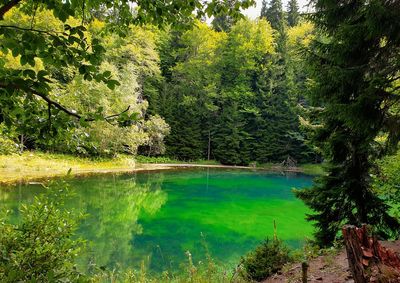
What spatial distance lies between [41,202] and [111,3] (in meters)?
1.78

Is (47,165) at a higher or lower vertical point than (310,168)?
lower

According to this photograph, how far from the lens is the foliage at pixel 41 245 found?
6.96 feet

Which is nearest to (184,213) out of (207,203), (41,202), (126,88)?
(207,203)

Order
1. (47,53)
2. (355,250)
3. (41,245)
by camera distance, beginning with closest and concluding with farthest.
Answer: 1. (47,53)
2. (41,245)
3. (355,250)

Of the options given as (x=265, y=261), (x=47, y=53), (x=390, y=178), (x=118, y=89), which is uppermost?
(x=118, y=89)

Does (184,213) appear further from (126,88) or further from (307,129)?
(126,88)

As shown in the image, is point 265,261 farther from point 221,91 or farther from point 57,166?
point 221,91

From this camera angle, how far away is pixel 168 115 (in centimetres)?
3459

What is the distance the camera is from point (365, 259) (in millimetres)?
3230

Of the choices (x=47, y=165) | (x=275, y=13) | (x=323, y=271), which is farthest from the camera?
(x=275, y=13)

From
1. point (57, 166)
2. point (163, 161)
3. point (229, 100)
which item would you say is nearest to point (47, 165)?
point (57, 166)

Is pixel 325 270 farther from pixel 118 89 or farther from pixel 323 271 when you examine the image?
pixel 118 89

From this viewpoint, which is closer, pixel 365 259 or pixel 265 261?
pixel 365 259

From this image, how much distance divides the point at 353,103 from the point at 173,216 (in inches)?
365
